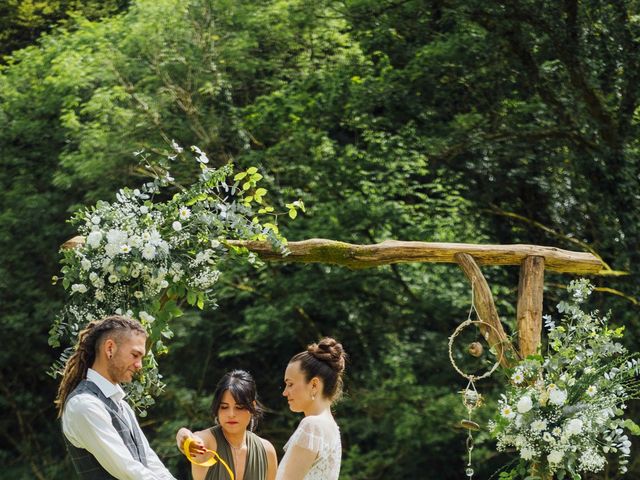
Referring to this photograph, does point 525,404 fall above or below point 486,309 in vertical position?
below

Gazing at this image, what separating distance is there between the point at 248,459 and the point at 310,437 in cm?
99

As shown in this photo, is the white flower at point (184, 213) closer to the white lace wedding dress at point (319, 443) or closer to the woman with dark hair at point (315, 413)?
the woman with dark hair at point (315, 413)

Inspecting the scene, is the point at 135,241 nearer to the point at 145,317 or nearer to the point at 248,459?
the point at 145,317

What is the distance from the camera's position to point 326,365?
4.31 m

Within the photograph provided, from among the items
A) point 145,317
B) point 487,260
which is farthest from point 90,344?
point 487,260

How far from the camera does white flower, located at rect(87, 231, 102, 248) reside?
498 cm

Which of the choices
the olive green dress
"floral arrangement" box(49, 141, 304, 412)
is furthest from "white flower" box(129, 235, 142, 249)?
the olive green dress

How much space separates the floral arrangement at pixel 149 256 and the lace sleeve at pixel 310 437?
1.16 metres

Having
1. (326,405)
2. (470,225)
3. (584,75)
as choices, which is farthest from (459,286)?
(326,405)

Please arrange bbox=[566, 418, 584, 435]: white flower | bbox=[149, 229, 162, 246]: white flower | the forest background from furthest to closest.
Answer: the forest background < bbox=[149, 229, 162, 246]: white flower < bbox=[566, 418, 584, 435]: white flower

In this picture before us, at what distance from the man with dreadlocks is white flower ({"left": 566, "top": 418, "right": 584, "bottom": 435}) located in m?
1.79

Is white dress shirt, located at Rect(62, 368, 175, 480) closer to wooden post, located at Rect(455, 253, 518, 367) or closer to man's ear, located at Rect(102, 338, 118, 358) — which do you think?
man's ear, located at Rect(102, 338, 118, 358)

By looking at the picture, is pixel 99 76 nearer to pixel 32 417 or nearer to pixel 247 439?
pixel 32 417

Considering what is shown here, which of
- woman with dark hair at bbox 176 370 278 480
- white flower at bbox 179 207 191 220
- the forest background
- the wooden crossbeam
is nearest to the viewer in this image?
woman with dark hair at bbox 176 370 278 480
